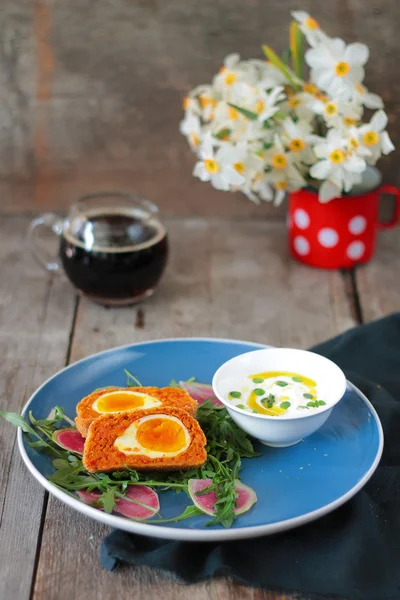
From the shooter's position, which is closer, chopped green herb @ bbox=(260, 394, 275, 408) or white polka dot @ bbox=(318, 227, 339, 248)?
chopped green herb @ bbox=(260, 394, 275, 408)

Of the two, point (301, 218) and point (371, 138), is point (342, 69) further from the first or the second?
point (301, 218)

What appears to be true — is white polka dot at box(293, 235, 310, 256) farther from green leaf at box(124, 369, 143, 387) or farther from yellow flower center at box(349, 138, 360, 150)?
green leaf at box(124, 369, 143, 387)

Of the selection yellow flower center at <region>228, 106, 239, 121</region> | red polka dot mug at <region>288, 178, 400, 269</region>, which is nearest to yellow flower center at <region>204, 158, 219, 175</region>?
yellow flower center at <region>228, 106, 239, 121</region>

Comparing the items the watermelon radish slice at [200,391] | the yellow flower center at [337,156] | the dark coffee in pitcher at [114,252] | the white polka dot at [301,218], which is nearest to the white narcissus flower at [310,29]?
the yellow flower center at [337,156]

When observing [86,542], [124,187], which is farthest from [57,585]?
[124,187]

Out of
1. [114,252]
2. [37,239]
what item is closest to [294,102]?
[114,252]

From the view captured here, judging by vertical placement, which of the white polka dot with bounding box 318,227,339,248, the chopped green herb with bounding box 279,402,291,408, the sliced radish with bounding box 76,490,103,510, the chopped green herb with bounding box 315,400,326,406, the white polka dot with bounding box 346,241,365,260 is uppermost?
the chopped green herb with bounding box 315,400,326,406

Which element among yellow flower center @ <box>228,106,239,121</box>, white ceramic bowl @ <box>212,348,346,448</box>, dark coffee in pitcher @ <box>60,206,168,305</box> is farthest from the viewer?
yellow flower center @ <box>228,106,239,121</box>

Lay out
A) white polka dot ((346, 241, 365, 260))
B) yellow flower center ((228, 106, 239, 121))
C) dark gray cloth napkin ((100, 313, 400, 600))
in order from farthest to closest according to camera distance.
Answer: white polka dot ((346, 241, 365, 260)), yellow flower center ((228, 106, 239, 121)), dark gray cloth napkin ((100, 313, 400, 600))
